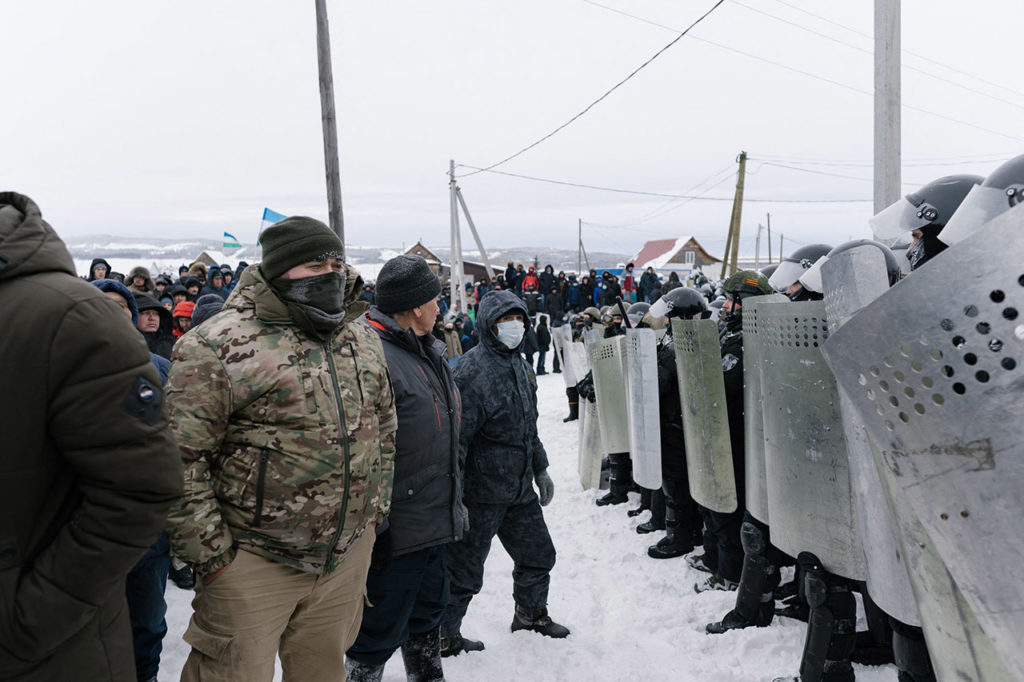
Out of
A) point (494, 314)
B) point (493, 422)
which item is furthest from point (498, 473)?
point (494, 314)

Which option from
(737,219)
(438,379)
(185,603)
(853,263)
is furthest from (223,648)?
(737,219)

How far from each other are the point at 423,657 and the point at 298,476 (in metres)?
1.52

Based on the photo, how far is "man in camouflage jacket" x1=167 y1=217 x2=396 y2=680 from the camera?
201cm

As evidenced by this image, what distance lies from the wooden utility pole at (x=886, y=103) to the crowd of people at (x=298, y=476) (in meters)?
3.15

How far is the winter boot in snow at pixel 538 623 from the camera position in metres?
3.89

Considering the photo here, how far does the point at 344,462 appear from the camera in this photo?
2188mm

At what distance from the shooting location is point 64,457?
57.7 inches

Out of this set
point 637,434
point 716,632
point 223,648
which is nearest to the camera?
point 223,648

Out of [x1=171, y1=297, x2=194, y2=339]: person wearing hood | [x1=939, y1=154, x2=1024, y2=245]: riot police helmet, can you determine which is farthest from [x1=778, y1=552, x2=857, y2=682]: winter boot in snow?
[x1=171, y1=297, x2=194, y2=339]: person wearing hood

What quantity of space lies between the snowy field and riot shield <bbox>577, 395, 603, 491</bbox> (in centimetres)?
132

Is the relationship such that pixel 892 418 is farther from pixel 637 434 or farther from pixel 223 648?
pixel 637 434

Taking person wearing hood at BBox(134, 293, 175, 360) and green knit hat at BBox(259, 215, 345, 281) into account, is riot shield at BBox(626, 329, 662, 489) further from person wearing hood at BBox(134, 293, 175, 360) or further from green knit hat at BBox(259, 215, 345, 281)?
person wearing hood at BBox(134, 293, 175, 360)

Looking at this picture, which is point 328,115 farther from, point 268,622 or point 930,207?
point 268,622

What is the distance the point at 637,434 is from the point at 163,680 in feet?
10.9
